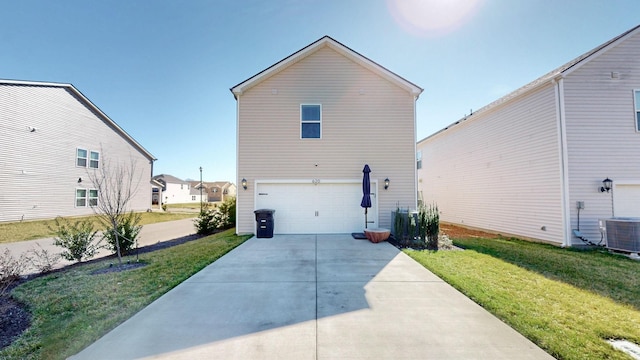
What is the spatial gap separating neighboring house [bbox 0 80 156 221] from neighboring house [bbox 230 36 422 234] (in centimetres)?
794

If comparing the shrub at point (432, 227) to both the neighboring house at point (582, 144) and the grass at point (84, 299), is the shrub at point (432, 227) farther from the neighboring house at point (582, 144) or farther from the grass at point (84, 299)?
the grass at point (84, 299)

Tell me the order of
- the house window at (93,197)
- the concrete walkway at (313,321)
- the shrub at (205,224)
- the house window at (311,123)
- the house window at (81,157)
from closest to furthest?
the concrete walkway at (313,321) < the house window at (311,123) < the shrub at (205,224) < the house window at (81,157) < the house window at (93,197)

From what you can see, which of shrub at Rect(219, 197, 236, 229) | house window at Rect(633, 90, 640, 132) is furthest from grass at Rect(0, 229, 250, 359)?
house window at Rect(633, 90, 640, 132)

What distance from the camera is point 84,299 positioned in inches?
152

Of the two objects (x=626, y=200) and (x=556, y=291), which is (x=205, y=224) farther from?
(x=626, y=200)

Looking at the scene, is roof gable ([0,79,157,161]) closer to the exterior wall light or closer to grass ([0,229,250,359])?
grass ([0,229,250,359])

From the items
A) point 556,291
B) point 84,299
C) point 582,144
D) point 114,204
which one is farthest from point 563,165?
point 114,204

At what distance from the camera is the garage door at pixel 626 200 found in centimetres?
802

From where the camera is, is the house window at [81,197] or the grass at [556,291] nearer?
the grass at [556,291]

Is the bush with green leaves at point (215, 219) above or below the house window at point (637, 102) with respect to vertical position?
below

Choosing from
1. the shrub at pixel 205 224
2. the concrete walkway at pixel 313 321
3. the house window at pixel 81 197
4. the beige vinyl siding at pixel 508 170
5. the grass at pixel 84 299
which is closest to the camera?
the concrete walkway at pixel 313 321

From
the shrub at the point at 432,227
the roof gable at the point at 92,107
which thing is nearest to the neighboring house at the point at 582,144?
the shrub at the point at 432,227

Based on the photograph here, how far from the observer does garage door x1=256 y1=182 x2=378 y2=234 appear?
9578 millimetres

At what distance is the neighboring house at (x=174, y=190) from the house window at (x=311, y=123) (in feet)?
115
